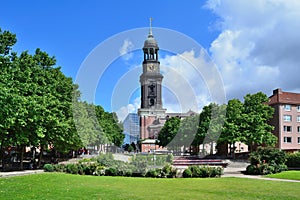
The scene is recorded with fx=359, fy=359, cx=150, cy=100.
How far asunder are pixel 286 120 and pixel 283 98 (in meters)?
4.23

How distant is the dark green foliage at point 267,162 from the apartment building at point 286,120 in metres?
29.0

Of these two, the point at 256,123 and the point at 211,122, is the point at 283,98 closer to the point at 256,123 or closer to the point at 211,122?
the point at 256,123

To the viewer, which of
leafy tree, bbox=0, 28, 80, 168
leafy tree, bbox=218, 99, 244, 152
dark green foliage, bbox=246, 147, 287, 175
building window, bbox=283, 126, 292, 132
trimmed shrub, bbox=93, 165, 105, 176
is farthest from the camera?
building window, bbox=283, 126, 292, 132

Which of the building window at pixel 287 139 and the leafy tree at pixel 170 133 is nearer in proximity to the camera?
the building window at pixel 287 139

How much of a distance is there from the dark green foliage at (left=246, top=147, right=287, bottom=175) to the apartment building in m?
29.0

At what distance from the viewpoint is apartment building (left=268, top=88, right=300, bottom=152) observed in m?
66.1

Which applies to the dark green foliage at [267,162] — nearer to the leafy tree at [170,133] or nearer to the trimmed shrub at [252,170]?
the trimmed shrub at [252,170]

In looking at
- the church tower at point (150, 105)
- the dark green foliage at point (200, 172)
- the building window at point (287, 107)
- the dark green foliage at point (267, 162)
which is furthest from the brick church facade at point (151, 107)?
the dark green foliage at point (200, 172)

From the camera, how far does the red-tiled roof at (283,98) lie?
6712 centimetres

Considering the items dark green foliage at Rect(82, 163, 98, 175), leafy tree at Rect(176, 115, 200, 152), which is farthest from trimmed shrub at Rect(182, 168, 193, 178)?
leafy tree at Rect(176, 115, 200, 152)

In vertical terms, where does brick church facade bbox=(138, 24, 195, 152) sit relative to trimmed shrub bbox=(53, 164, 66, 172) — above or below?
above

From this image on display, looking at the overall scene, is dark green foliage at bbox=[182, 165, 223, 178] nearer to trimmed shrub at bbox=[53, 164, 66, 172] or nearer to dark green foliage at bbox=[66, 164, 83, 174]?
dark green foliage at bbox=[66, 164, 83, 174]

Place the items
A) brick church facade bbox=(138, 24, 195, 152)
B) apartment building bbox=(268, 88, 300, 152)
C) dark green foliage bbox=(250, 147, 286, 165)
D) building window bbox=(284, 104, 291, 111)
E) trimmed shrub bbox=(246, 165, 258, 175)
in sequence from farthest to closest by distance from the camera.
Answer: brick church facade bbox=(138, 24, 195, 152) → building window bbox=(284, 104, 291, 111) → apartment building bbox=(268, 88, 300, 152) → dark green foliage bbox=(250, 147, 286, 165) → trimmed shrub bbox=(246, 165, 258, 175)

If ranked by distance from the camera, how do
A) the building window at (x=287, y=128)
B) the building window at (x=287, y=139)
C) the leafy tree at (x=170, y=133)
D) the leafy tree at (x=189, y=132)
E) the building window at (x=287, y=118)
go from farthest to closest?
1. the leafy tree at (x=170, y=133)
2. the leafy tree at (x=189, y=132)
3. the building window at (x=287, y=118)
4. the building window at (x=287, y=139)
5. the building window at (x=287, y=128)
